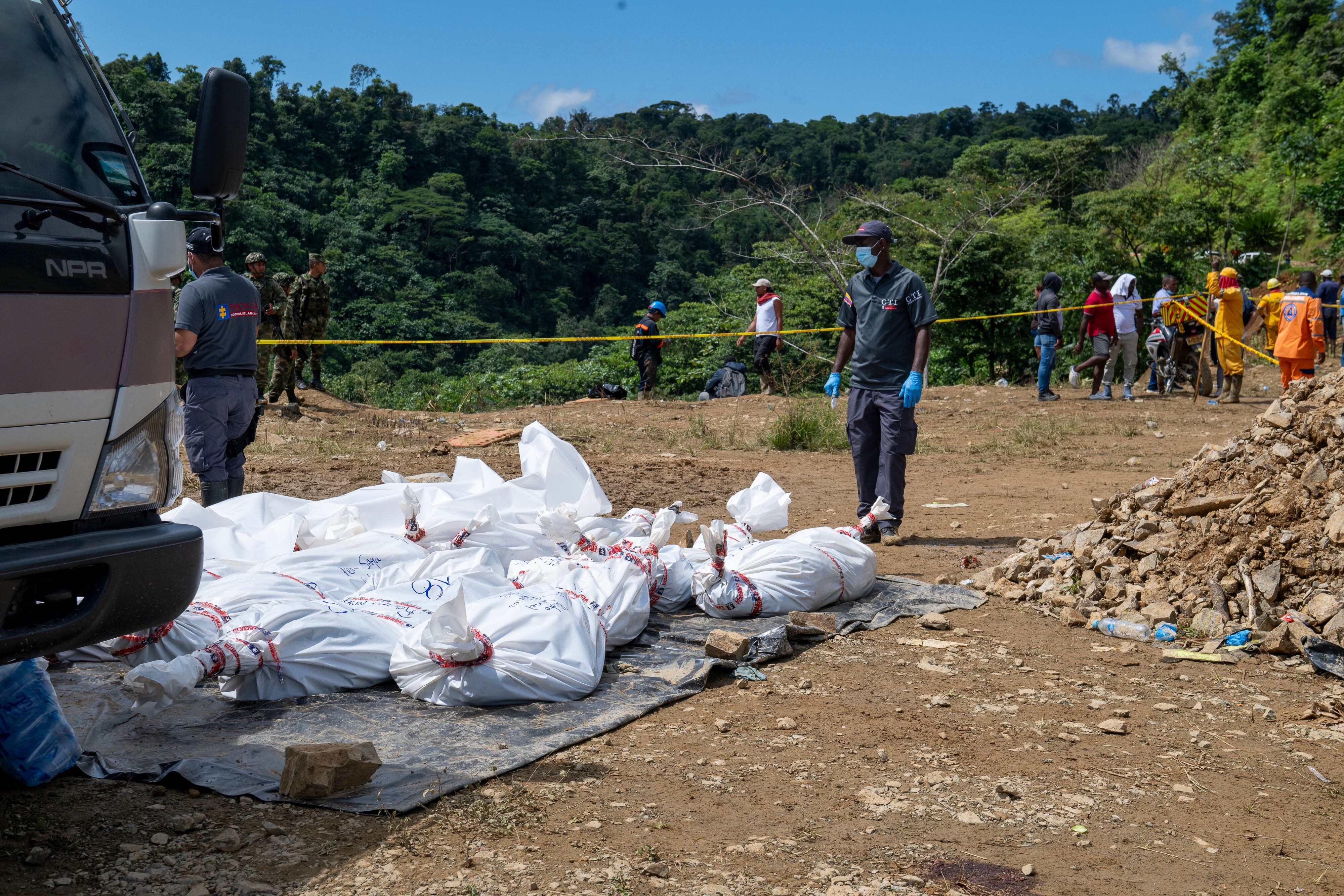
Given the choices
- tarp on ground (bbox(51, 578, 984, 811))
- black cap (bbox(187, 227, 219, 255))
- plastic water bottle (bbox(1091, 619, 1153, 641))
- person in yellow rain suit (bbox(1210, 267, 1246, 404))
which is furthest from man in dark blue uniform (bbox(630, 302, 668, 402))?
tarp on ground (bbox(51, 578, 984, 811))

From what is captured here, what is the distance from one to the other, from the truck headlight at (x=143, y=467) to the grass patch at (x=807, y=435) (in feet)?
25.5

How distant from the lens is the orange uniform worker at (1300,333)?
34.2ft

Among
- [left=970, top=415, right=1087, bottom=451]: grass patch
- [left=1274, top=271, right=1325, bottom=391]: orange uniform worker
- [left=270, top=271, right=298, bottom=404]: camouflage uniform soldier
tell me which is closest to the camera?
[left=970, top=415, right=1087, bottom=451]: grass patch

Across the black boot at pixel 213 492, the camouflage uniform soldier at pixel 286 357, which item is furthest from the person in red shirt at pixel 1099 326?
the black boot at pixel 213 492

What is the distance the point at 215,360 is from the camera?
507 centimetres

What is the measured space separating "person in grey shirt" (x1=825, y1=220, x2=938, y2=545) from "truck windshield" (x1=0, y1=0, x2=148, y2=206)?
4.04 m

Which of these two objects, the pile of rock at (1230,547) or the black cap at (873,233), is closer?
the pile of rock at (1230,547)

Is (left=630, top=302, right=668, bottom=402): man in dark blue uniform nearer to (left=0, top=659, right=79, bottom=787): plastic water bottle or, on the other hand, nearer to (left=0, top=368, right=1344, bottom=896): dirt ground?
(left=0, top=368, right=1344, bottom=896): dirt ground

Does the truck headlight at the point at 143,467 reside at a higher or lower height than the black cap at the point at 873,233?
lower

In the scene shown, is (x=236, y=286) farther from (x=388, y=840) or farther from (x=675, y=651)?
(x=388, y=840)

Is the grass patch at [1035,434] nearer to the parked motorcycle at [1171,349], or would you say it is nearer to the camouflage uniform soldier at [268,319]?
the parked motorcycle at [1171,349]

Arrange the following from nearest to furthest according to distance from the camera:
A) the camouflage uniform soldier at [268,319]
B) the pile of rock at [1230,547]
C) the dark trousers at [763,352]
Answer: the pile of rock at [1230,547], the camouflage uniform soldier at [268,319], the dark trousers at [763,352]

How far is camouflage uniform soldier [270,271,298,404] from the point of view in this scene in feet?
39.4

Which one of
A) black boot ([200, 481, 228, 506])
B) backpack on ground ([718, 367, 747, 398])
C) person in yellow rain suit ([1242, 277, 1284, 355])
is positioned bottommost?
black boot ([200, 481, 228, 506])
